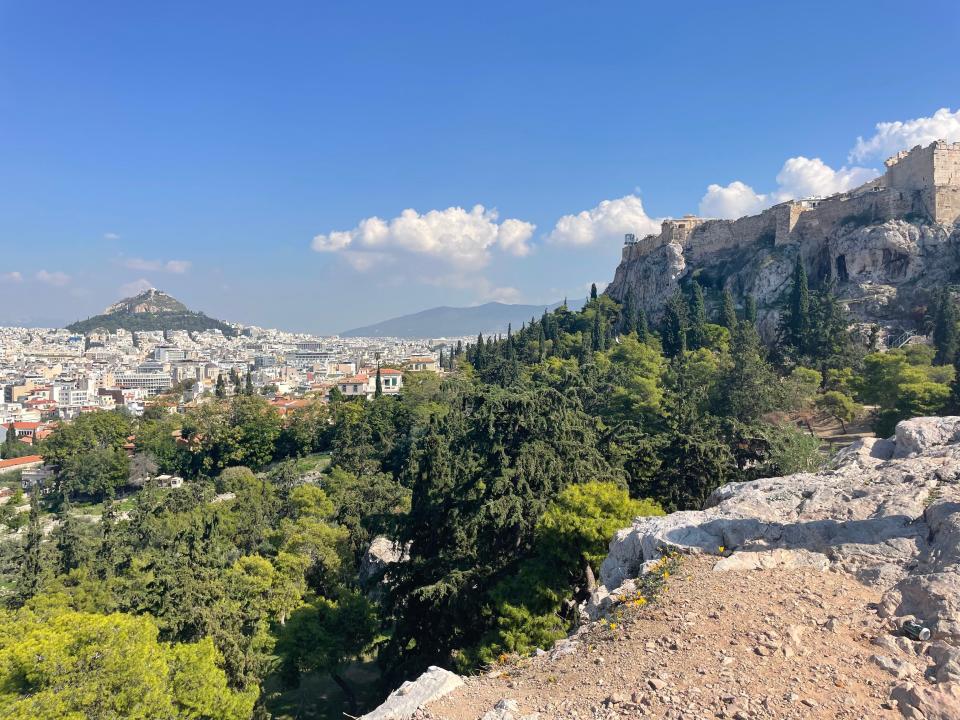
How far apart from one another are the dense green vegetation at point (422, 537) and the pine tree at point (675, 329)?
4.58 metres

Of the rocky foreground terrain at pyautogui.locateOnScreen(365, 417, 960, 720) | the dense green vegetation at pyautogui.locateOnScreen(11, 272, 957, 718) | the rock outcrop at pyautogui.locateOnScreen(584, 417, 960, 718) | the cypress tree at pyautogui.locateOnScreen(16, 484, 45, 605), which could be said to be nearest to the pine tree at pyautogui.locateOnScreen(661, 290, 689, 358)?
the dense green vegetation at pyautogui.locateOnScreen(11, 272, 957, 718)

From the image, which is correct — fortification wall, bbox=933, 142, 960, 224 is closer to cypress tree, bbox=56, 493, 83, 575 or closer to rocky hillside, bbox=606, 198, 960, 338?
rocky hillside, bbox=606, 198, 960, 338

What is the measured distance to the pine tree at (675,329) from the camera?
1706 inches

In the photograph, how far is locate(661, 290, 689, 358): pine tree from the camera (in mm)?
43334

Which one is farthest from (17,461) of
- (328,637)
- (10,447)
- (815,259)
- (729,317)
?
(815,259)

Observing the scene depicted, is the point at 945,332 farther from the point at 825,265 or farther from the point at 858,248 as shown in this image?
the point at 825,265

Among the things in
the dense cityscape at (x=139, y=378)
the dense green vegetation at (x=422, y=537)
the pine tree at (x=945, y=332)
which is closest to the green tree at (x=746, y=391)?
the dense green vegetation at (x=422, y=537)

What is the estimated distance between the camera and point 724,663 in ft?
19.3

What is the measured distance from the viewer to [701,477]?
16453 millimetres

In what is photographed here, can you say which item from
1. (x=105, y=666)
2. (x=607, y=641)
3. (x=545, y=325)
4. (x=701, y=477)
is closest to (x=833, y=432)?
(x=701, y=477)

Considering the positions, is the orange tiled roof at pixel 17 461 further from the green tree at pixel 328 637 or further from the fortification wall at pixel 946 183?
the fortification wall at pixel 946 183

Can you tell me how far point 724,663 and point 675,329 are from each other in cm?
4234

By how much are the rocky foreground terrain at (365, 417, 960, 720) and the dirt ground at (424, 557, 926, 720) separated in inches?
0.6

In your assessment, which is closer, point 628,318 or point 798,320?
point 798,320
